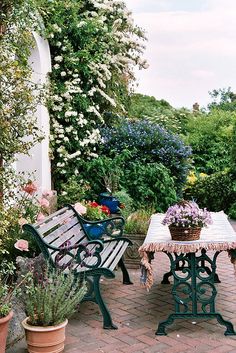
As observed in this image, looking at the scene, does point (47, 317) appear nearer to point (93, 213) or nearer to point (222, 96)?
point (93, 213)

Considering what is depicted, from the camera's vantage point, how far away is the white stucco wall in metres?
8.90

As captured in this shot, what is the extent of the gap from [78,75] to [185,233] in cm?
543

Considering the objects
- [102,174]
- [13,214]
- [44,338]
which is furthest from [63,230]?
[102,174]

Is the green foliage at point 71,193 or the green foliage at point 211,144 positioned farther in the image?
the green foliage at point 211,144

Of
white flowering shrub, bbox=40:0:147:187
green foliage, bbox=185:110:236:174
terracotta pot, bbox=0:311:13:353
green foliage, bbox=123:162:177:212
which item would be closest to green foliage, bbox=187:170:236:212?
green foliage, bbox=185:110:236:174

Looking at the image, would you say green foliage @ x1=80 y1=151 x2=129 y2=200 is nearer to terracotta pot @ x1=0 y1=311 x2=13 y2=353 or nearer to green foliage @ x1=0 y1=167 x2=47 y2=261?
green foliage @ x1=0 y1=167 x2=47 y2=261

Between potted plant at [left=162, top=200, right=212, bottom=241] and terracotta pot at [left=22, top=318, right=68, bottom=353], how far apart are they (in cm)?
134

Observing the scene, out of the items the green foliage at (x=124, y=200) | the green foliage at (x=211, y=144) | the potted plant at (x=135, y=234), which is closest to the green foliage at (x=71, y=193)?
the green foliage at (x=124, y=200)

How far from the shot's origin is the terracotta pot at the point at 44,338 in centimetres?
454

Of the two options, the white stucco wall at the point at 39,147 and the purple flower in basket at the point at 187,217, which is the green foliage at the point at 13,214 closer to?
the purple flower in basket at the point at 187,217

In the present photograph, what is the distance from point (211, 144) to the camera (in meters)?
16.0

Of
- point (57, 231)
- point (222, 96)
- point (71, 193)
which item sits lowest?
point (57, 231)

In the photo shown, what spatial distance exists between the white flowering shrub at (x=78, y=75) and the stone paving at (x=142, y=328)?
3.80m

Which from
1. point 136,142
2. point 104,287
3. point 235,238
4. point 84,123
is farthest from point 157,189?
point 235,238
